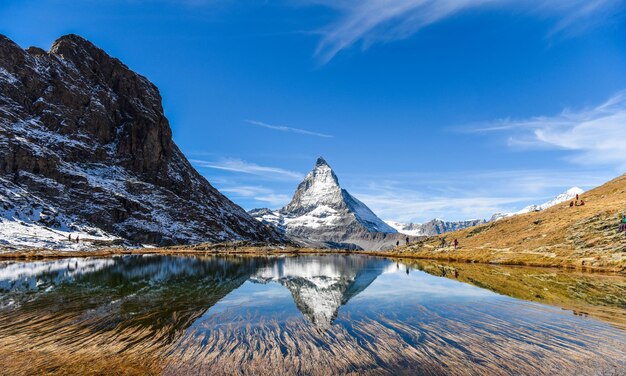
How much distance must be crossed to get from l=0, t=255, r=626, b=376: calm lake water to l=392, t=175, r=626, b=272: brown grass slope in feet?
98.4

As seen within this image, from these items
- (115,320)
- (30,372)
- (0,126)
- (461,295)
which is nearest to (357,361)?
(30,372)

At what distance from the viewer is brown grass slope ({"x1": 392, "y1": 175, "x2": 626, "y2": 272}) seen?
182 feet

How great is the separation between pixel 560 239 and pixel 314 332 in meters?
69.9

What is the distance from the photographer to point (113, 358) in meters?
13.3

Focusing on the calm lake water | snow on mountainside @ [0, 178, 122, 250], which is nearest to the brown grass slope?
the calm lake water

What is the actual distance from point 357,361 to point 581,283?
37.3m

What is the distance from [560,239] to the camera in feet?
222

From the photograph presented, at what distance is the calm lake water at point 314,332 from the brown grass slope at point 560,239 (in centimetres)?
3000

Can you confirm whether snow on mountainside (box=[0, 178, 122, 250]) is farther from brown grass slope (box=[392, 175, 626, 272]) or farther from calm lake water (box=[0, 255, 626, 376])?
brown grass slope (box=[392, 175, 626, 272])

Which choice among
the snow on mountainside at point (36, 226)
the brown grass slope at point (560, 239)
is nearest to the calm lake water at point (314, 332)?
the brown grass slope at point (560, 239)

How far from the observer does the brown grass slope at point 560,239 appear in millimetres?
55344

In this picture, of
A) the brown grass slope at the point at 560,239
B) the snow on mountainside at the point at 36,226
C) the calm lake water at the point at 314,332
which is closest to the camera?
the calm lake water at the point at 314,332

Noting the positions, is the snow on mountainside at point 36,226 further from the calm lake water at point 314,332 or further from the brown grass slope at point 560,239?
the brown grass slope at point 560,239

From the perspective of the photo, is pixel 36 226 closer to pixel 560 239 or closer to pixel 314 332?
pixel 314 332
